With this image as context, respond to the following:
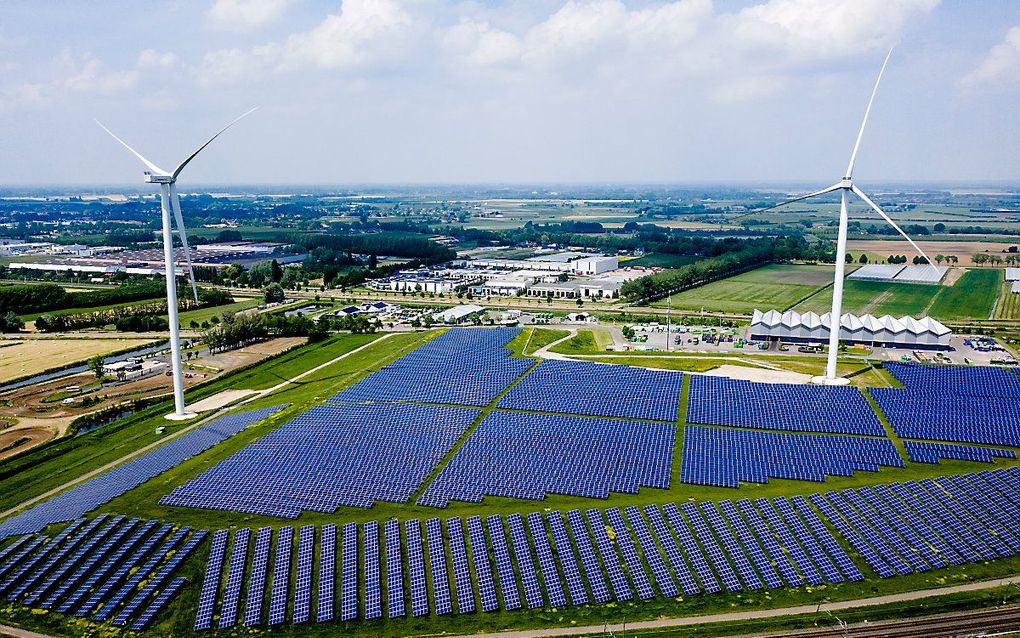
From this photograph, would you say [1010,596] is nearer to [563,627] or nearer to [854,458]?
[854,458]

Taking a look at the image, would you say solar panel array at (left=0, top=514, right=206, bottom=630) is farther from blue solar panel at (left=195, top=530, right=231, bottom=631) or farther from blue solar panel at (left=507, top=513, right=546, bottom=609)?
blue solar panel at (left=507, top=513, right=546, bottom=609)

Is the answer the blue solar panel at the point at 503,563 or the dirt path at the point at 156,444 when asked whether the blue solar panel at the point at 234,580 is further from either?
the dirt path at the point at 156,444

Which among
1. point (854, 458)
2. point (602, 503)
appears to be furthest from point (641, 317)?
point (602, 503)

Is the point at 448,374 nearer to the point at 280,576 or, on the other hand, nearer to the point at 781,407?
the point at 781,407

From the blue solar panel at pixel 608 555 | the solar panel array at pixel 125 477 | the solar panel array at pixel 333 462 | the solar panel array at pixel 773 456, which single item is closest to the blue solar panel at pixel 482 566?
the blue solar panel at pixel 608 555

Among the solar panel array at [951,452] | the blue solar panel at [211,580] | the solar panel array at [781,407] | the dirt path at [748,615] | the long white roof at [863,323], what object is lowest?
the dirt path at [748,615]
